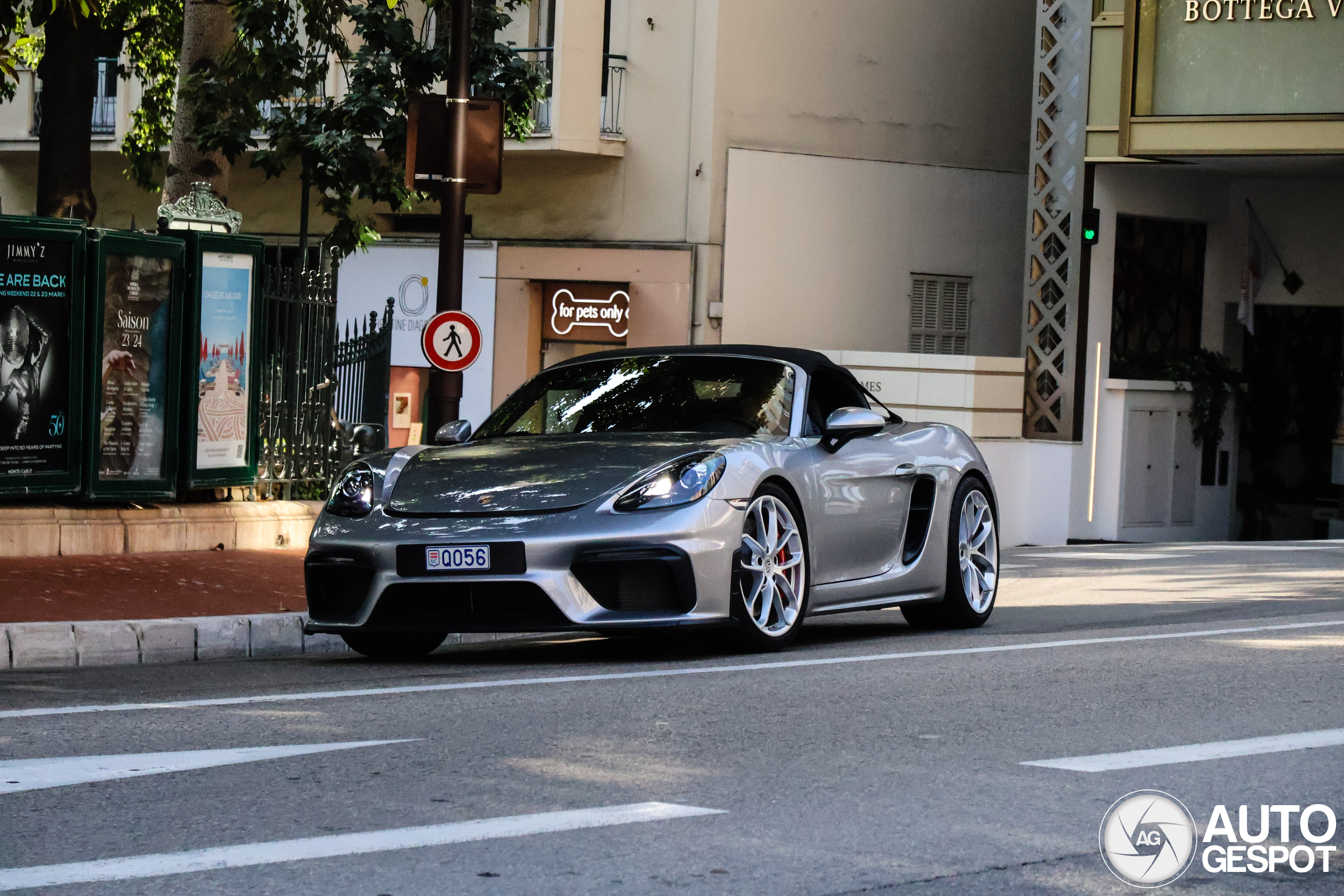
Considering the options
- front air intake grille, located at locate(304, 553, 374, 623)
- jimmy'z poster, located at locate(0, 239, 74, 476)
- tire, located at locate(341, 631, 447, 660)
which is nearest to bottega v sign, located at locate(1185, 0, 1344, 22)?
jimmy'z poster, located at locate(0, 239, 74, 476)

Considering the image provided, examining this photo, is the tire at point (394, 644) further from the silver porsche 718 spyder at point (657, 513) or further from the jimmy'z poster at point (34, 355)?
the jimmy'z poster at point (34, 355)

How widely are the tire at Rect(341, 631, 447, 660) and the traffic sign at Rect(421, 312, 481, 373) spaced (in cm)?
407

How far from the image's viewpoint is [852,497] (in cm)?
945

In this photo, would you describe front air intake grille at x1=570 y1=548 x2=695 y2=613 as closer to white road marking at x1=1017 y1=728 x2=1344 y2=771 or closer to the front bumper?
the front bumper

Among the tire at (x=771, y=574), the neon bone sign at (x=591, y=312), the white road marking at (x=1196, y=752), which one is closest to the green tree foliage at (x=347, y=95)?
the neon bone sign at (x=591, y=312)

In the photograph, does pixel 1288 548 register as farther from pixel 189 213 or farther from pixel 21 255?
pixel 21 255

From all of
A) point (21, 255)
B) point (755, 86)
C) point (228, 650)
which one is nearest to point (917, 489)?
point (228, 650)

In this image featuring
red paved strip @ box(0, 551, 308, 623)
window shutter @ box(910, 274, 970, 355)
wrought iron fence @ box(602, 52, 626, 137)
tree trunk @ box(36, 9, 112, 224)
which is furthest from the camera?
window shutter @ box(910, 274, 970, 355)

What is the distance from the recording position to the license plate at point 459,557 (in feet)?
26.6

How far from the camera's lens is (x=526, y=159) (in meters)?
25.0

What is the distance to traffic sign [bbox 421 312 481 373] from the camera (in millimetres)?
13125

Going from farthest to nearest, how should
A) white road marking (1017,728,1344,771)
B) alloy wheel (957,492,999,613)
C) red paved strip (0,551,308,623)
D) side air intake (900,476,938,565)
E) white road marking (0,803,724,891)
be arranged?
alloy wheel (957,492,999,613) → red paved strip (0,551,308,623) → side air intake (900,476,938,565) → white road marking (1017,728,1344,771) → white road marking (0,803,724,891)

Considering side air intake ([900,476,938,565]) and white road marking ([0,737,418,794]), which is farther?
side air intake ([900,476,938,565])

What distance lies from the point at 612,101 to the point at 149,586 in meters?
Answer: 14.4
